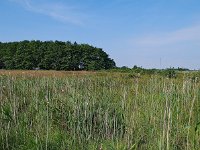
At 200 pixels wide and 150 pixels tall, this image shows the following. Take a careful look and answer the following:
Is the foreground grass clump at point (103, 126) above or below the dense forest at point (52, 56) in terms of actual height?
below

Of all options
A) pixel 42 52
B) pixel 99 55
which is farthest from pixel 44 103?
pixel 99 55

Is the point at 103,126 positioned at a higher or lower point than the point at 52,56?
lower

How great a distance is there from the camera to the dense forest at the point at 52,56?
45500 millimetres

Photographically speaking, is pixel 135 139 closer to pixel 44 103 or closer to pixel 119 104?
pixel 119 104

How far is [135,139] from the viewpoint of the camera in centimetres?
516

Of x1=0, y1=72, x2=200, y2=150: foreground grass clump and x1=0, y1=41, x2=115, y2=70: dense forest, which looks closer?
x1=0, y1=72, x2=200, y2=150: foreground grass clump

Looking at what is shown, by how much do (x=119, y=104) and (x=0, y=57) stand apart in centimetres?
4199

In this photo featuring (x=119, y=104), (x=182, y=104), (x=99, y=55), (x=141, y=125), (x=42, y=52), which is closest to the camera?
(x=141, y=125)

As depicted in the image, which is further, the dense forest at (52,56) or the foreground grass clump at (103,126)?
the dense forest at (52,56)

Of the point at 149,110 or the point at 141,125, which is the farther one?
the point at 149,110

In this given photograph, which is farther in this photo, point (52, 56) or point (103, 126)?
point (52, 56)

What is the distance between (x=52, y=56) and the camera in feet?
154

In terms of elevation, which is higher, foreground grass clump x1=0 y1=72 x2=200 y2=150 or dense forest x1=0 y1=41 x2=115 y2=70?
dense forest x1=0 y1=41 x2=115 y2=70

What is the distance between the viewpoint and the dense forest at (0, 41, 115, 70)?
4550 centimetres
